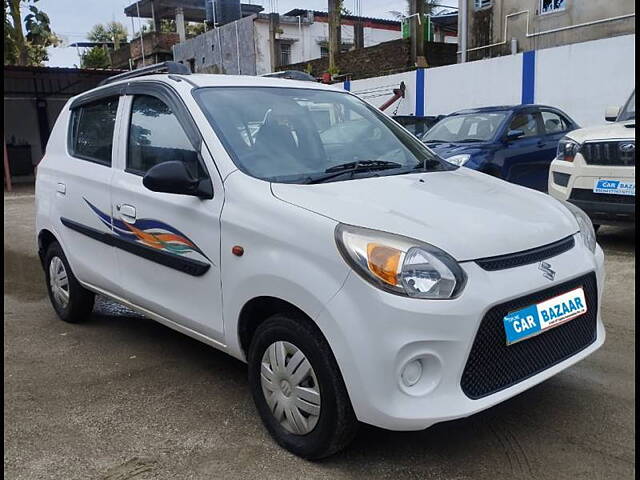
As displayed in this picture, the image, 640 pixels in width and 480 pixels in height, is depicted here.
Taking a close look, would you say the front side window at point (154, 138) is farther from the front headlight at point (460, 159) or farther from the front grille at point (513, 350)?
the front headlight at point (460, 159)

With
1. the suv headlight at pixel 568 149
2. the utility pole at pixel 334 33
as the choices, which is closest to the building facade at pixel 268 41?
the utility pole at pixel 334 33

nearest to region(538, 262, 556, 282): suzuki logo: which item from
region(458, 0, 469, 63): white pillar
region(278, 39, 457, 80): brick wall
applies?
region(458, 0, 469, 63): white pillar

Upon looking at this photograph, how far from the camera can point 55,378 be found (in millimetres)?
3615

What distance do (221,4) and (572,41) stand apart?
59.4 ft

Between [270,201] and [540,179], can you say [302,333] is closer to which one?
[270,201]

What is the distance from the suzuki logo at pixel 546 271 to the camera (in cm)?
250

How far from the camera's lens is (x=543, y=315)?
2482 mm

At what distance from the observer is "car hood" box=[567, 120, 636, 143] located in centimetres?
584

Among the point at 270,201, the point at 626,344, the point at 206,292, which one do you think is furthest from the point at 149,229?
the point at 626,344

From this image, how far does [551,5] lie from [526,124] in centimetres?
845

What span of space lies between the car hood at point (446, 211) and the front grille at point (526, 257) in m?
0.02

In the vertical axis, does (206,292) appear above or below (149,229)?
below

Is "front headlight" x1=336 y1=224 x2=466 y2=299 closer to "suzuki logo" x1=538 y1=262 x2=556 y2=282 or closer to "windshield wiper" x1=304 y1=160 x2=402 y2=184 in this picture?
"suzuki logo" x1=538 y1=262 x2=556 y2=282

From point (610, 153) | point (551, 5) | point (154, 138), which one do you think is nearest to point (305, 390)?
point (154, 138)
